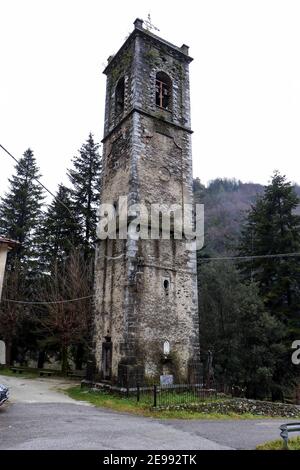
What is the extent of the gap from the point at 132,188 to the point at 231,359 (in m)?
11.0

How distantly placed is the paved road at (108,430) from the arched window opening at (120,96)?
14764mm

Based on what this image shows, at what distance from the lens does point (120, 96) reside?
20.4 metres

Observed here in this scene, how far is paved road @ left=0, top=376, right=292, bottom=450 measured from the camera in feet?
23.4

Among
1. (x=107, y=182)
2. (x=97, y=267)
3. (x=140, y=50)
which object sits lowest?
(x=97, y=267)

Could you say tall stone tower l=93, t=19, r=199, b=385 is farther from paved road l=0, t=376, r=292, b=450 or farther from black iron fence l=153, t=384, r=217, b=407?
paved road l=0, t=376, r=292, b=450

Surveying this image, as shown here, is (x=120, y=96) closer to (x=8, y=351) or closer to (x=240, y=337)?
(x=240, y=337)

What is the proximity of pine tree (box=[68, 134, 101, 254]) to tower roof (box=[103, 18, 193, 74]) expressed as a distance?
10949mm

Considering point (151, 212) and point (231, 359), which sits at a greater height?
point (151, 212)

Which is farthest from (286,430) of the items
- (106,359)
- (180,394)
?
(106,359)

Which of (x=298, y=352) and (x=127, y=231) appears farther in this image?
(x=298, y=352)

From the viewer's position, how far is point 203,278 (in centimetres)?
2545

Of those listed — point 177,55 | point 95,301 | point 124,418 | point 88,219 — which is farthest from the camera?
point 88,219

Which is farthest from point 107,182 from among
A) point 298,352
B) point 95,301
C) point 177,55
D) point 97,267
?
point 298,352
